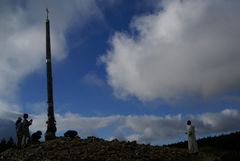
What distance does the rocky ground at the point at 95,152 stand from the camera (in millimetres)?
28062

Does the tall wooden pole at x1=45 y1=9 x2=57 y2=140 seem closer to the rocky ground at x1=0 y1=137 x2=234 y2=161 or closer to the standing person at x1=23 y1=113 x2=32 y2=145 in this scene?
the rocky ground at x1=0 y1=137 x2=234 y2=161

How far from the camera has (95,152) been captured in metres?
28.9

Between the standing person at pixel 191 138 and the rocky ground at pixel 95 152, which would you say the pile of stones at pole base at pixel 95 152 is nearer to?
the rocky ground at pixel 95 152

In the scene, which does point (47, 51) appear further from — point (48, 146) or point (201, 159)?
point (201, 159)

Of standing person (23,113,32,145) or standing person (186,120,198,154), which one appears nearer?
standing person (23,113,32,145)

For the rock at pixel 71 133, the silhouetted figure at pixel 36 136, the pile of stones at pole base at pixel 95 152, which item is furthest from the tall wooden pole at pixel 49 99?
the pile of stones at pole base at pixel 95 152

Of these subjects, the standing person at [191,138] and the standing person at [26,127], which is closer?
the standing person at [26,127]

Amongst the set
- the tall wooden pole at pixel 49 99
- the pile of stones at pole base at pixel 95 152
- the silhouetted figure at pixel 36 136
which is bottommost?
the pile of stones at pole base at pixel 95 152

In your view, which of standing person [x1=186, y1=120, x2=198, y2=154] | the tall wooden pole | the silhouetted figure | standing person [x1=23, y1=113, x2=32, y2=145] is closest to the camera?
standing person [x1=23, y1=113, x2=32, y2=145]

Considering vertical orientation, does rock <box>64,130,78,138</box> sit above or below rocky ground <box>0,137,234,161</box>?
above

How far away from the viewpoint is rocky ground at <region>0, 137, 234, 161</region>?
92.1 feet

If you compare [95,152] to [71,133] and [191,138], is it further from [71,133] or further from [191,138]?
[71,133]

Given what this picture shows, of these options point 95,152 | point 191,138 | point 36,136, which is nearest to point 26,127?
point 36,136

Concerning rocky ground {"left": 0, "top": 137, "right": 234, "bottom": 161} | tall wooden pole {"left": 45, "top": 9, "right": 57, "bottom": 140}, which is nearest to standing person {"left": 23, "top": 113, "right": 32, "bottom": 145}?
rocky ground {"left": 0, "top": 137, "right": 234, "bottom": 161}
